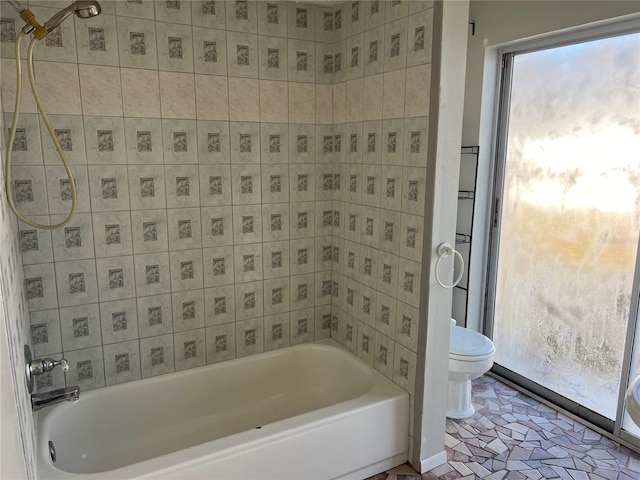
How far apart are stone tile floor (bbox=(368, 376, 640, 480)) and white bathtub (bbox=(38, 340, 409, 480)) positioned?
12.6 inches

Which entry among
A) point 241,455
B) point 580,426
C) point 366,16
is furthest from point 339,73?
point 580,426

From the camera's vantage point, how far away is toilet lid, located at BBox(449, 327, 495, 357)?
261 cm

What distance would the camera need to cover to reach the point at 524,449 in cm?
250

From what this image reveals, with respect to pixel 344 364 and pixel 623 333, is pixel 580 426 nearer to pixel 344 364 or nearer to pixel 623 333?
pixel 623 333

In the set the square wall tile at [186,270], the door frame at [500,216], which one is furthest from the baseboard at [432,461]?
the square wall tile at [186,270]

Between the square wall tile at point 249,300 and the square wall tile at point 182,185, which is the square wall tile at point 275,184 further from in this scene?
the square wall tile at point 249,300

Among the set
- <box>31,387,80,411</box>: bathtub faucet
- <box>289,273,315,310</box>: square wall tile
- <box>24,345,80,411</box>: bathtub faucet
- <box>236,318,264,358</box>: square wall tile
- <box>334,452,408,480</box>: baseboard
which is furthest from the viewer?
<box>289,273,315,310</box>: square wall tile

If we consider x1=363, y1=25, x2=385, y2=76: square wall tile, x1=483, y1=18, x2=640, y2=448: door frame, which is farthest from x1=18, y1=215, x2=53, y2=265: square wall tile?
x1=483, y1=18, x2=640, y2=448: door frame

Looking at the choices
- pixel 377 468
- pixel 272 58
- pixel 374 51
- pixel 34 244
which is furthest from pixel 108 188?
pixel 377 468

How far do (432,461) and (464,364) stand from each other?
0.54 m

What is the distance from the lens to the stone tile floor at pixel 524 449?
91.0 inches

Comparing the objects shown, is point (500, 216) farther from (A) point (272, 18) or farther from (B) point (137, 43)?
(B) point (137, 43)

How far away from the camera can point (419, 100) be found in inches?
83.6

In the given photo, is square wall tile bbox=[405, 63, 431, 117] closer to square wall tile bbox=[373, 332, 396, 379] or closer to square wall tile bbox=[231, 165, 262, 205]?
square wall tile bbox=[231, 165, 262, 205]
